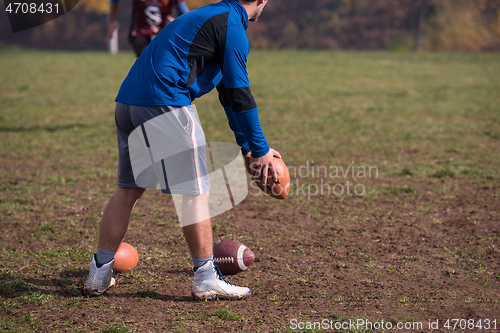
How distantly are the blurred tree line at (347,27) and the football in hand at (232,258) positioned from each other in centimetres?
3774

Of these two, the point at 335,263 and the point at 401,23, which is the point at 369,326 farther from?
the point at 401,23

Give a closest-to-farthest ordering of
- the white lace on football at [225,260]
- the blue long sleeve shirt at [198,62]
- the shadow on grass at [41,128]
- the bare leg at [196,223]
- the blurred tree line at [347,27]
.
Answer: the blue long sleeve shirt at [198,62]
the bare leg at [196,223]
the white lace on football at [225,260]
the shadow on grass at [41,128]
the blurred tree line at [347,27]

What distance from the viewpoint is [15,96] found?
11.7m

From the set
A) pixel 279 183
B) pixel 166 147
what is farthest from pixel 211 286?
pixel 166 147

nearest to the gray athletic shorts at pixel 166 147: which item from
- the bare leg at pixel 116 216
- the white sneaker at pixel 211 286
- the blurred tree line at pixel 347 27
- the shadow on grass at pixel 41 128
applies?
the bare leg at pixel 116 216

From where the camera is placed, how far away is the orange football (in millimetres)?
3331

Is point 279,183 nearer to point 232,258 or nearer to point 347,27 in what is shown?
point 232,258

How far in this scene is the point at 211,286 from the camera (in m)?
2.98

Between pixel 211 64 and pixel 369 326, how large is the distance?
176 cm

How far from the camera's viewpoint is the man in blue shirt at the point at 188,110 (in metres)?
2.70

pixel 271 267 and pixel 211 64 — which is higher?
pixel 211 64

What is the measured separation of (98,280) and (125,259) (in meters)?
0.38

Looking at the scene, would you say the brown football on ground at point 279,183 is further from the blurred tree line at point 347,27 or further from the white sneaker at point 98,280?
the blurred tree line at point 347,27

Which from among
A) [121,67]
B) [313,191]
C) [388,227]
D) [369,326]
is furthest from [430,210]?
[121,67]
